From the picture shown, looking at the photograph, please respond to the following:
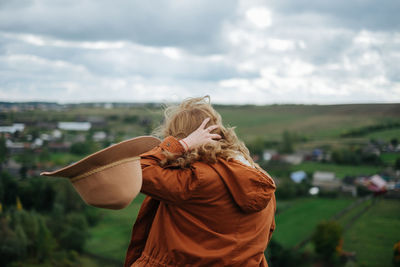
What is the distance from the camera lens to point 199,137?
5.74 feet

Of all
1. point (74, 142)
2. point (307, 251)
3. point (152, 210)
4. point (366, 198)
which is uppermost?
point (152, 210)

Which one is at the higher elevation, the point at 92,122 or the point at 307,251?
the point at 92,122

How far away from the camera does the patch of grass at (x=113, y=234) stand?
82.6ft

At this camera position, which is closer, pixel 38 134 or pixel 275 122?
pixel 38 134

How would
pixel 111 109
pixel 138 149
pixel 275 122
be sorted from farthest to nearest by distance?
1. pixel 275 122
2. pixel 111 109
3. pixel 138 149

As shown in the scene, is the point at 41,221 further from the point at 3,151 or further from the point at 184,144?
the point at 184,144

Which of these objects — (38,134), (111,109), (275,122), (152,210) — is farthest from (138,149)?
(275,122)

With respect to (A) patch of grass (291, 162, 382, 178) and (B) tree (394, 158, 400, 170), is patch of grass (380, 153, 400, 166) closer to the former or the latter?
(B) tree (394, 158, 400, 170)

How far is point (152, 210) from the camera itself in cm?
195

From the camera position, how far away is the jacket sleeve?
1561 mm

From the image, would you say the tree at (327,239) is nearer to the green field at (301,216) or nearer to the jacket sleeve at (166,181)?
the green field at (301,216)

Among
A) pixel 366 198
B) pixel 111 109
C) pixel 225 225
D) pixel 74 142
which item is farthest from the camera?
pixel 111 109

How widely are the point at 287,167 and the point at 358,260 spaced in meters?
19.0

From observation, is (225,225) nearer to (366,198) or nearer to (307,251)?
(307,251)
